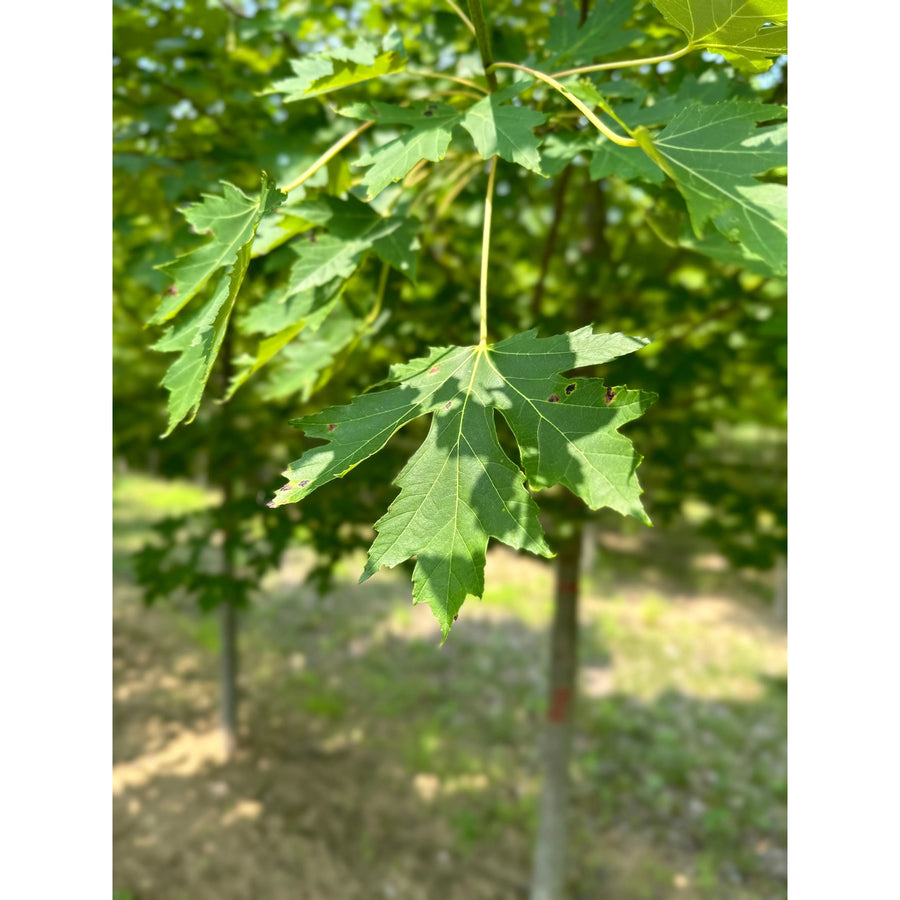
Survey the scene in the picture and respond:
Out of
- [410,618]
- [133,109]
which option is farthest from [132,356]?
[410,618]

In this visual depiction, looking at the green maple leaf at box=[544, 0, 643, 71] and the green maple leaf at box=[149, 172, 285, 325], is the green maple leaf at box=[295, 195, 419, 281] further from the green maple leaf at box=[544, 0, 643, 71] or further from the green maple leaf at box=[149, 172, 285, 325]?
the green maple leaf at box=[544, 0, 643, 71]

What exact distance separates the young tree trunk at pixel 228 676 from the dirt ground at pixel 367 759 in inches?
6.4

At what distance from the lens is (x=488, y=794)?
4.31m

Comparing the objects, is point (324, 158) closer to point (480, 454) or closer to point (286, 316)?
point (286, 316)

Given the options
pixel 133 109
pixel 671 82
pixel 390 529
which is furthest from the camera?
pixel 133 109

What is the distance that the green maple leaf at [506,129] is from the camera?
0.99m

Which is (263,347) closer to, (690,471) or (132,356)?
(690,471)

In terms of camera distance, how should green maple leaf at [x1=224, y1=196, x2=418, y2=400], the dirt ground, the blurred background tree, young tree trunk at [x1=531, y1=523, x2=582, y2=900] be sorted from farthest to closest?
the dirt ground < young tree trunk at [x1=531, y1=523, x2=582, y2=900] < the blurred background tree < green maple leaf at [x1=224, y1=196, x2=418, y2=400]

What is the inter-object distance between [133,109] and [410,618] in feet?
17.6

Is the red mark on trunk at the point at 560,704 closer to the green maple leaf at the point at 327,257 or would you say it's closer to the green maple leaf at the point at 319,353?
the green maple leaf at the point at 319,353

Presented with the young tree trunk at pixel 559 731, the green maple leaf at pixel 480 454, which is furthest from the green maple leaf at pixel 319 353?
the young tree trunk at pixel 559 731

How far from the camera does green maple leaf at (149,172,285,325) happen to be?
1.03 m

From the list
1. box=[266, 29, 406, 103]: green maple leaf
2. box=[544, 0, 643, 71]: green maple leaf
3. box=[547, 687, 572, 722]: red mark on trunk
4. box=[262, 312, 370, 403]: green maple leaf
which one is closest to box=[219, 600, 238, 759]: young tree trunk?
box=[547, 687, 572, 722]: red mark on trunk

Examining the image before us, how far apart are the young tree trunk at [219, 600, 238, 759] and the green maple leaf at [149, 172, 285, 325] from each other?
3.53 meters
